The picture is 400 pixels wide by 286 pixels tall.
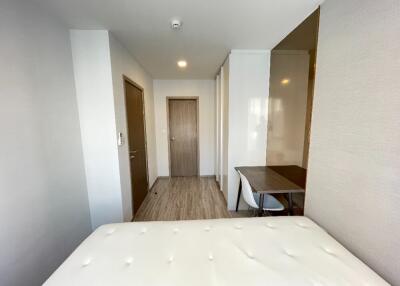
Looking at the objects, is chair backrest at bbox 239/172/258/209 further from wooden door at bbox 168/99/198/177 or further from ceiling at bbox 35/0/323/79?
wooden door at bbox 168/99/198/177

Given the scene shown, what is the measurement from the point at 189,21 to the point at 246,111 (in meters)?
1.40

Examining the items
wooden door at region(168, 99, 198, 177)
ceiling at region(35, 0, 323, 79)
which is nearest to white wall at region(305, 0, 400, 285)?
ceiling at region(35, 0, 323, 79)

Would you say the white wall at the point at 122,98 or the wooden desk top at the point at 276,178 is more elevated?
the white wall at the point at 122,98

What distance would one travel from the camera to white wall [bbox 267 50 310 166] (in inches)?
83.4

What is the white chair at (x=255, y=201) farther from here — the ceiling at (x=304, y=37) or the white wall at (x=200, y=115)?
the white wall at (x=200, y=115)

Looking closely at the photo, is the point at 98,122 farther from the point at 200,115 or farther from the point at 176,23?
the point at 200,115

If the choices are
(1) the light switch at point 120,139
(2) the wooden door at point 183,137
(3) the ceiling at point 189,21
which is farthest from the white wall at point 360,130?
(2) the wooden door at point 183,137

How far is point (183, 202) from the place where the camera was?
3.01 meters

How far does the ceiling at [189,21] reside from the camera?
4.71 feet

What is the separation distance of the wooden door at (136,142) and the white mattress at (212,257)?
1.42m

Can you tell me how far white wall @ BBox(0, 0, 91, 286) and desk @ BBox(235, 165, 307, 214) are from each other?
192 cm

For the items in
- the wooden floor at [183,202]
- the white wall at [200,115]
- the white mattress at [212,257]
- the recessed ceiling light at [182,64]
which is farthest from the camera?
the white wall at [200,115]

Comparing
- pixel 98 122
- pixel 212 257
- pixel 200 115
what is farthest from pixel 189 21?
pixel 200 115

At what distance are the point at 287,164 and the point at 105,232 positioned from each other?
233 centimetres
